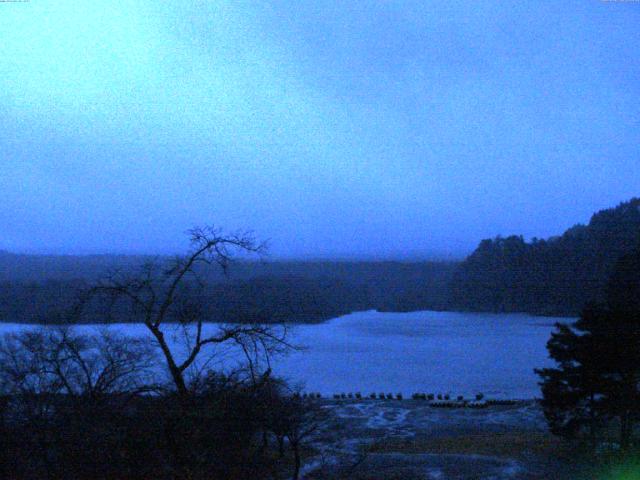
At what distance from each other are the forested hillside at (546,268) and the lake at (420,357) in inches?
111

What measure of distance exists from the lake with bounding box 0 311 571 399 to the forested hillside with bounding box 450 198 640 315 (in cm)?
283

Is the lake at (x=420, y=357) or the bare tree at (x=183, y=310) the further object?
the lake at (x=420, y=357)

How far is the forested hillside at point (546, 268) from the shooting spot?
3228 centimetres

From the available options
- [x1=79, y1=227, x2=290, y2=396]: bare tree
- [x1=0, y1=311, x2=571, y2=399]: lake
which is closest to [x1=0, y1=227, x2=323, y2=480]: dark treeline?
[x1=79, y1=227, x2=290, y2=396]: bare tree

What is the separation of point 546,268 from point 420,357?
1610 centimetres

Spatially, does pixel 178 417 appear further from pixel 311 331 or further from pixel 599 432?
pixel 311 331

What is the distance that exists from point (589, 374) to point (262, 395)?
25.1 ft

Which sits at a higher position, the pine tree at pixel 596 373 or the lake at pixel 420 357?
the pine tree at pixel 596 373

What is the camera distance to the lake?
1912 centimetres

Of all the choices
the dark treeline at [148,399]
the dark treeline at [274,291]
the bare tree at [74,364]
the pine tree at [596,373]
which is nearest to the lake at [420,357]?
the dark treeline at [274,291]

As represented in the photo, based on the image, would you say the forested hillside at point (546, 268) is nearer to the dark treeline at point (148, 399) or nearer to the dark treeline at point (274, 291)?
the dark treeline at point (274, 291)

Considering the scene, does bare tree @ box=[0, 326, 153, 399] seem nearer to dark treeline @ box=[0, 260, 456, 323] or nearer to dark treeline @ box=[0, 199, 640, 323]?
dark treeline @ box=[0, 260, 456, 323]

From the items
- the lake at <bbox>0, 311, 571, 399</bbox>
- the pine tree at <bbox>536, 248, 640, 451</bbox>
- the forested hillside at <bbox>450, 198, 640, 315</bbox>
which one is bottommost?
the lake at <bbox>0, 311, 571, 399</bbox>

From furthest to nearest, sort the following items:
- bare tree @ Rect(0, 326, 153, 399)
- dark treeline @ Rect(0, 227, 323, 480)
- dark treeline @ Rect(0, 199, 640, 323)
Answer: dark treeline @ Rect(0, 199, 640, 323), bare tree @ Rect(0, 326, 153, 399), dark treeline @ Rect(0, 227, 323, 480)
